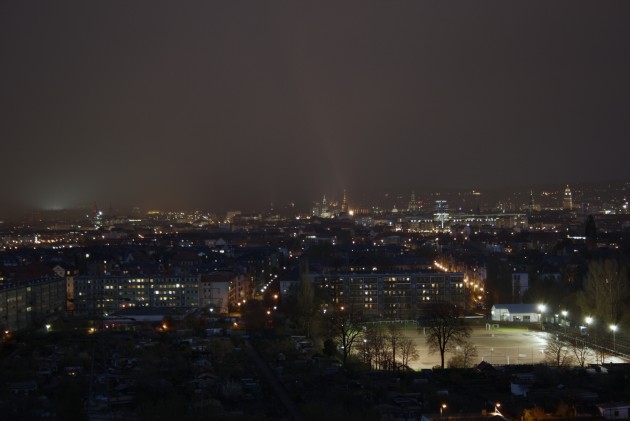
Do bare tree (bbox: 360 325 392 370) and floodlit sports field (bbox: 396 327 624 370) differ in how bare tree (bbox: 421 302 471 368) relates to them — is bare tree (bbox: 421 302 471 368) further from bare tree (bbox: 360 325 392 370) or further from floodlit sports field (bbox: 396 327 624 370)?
bare tree (bbox: 360 325 392 370)

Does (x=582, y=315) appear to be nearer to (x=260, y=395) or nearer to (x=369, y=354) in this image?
(x=369, y=354)

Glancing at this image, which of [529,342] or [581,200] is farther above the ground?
[581,200]

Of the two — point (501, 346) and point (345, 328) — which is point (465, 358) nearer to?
point (501, 346)

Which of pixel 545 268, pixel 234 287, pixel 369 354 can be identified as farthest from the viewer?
pixel 545 268

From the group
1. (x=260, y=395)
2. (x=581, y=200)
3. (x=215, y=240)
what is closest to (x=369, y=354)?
(x=260, y=395)

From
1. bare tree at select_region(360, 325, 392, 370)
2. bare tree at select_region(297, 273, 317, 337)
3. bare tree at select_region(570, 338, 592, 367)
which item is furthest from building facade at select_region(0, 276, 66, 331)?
bare tree at select_region(570, 338, 592, 367)

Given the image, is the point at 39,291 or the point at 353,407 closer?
the point at 353,407

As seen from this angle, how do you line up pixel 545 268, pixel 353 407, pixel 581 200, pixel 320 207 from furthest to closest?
pixel 320 207 → pixel 581 200 → pixel 545 268 → pixel 353 407
